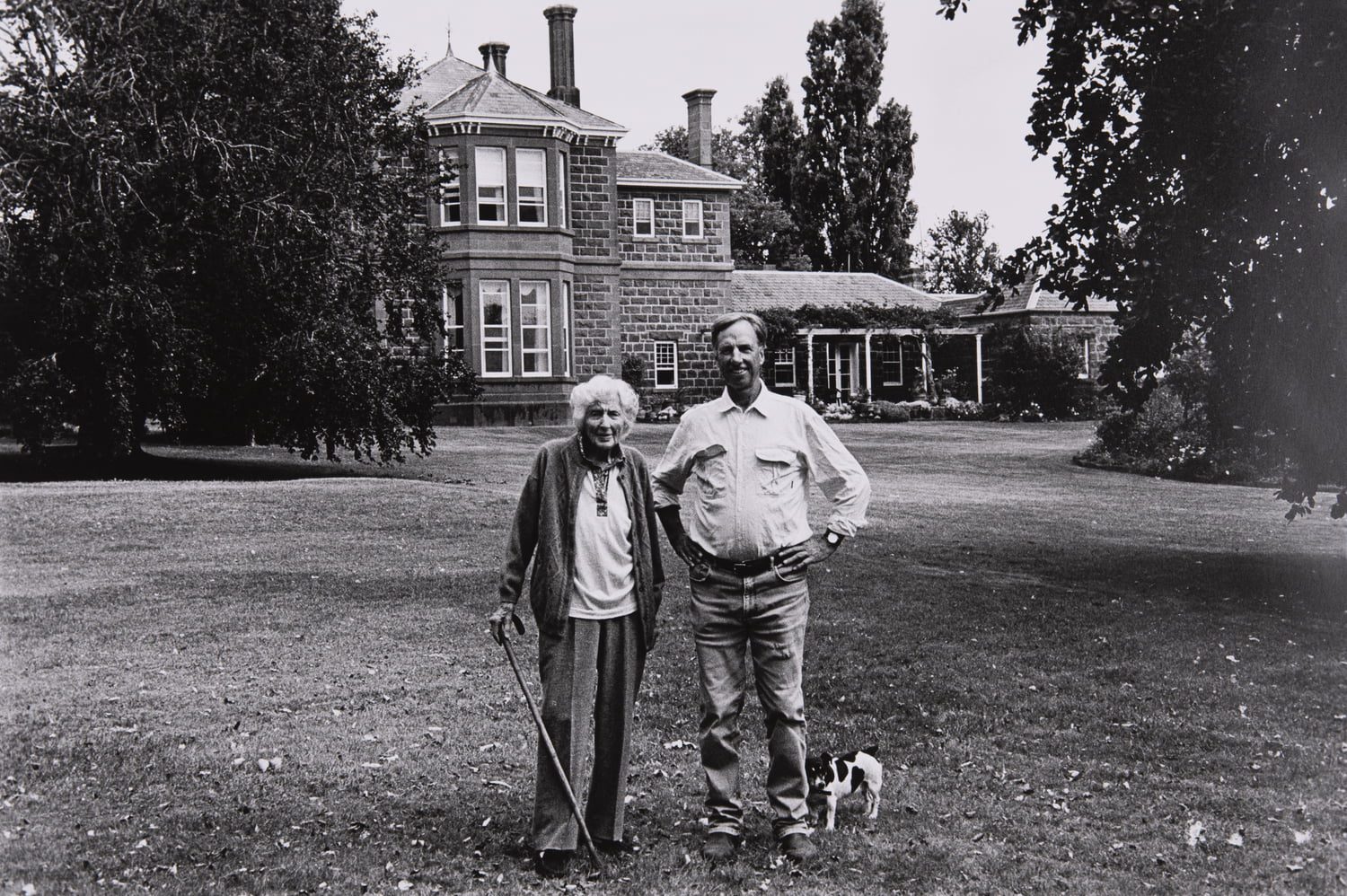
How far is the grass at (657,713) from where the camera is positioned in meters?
5.57

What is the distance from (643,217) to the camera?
116 ft

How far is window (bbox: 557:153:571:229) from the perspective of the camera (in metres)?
31.1

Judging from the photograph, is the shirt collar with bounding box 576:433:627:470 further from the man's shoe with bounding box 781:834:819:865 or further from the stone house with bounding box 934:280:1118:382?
the stone house with bounding box 934:280:1118:382

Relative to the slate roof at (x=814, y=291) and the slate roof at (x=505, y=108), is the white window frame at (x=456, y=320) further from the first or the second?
the slate roof at (x=814, y=291)

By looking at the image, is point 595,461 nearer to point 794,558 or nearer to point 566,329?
point 794,558

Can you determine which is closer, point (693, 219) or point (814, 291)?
point (693, 219)

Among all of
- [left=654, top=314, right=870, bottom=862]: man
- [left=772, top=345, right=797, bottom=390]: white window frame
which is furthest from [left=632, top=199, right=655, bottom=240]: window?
[left=654, top=314, right=870, bottom=862]: man

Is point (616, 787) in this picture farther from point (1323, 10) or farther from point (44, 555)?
point (44, 555)

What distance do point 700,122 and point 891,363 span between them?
9.35m

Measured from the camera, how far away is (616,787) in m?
5.49

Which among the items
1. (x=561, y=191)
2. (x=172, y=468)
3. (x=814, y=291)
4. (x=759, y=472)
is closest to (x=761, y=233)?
(x=814, y=291)

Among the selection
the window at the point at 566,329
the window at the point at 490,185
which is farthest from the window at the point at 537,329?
the window at the point at 490,185

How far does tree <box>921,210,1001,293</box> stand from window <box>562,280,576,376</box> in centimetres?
3793

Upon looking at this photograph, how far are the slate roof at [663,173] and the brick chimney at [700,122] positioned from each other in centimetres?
334
